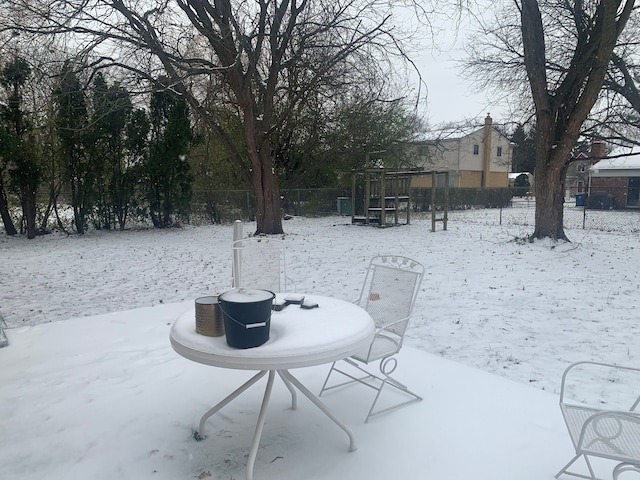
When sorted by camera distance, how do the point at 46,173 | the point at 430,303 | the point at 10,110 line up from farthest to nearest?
the point at 46,173
the point at 10,110
the point at 430,303

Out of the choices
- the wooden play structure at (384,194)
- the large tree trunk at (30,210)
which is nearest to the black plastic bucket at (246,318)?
the large tree trunk at (30,210)

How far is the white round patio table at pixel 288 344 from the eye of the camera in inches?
71.6

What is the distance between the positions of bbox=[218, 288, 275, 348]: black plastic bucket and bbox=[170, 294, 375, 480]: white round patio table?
4 cm

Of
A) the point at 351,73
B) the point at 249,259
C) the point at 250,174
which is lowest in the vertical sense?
the point at 249,259

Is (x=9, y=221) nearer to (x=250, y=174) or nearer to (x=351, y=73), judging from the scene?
(x=250, y=174)

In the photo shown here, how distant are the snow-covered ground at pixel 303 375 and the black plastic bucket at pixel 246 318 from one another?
0.68m

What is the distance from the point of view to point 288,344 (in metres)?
1.90

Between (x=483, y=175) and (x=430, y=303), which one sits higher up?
(x=483, y=175)

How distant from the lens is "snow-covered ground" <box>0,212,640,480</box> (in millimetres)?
2170

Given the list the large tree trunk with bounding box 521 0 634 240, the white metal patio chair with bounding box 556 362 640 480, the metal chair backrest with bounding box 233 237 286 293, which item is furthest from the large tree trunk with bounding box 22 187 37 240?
the white metal patio chair with bounding box 556 362 640 480

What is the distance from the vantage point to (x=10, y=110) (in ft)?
32.3

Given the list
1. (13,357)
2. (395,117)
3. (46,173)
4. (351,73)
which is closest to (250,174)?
(351,73)

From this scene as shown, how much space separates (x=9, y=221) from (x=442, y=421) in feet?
38.5

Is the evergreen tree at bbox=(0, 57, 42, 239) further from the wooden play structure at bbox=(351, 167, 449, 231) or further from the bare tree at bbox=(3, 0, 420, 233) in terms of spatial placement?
the wooden play structure at bbox=(351, 167, 449, 231)
